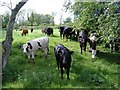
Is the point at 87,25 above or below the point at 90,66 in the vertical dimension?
above

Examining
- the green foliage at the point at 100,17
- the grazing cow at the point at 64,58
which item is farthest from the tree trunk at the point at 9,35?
the green foliage at the point at 100,17

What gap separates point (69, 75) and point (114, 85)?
2450 mm

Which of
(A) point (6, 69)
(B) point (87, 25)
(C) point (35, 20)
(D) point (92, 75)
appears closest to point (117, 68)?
(D) point (92, 75)

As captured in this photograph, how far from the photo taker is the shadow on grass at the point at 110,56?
63.0ft

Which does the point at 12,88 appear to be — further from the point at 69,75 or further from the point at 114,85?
the point at 114,85

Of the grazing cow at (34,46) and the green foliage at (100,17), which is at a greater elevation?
the green foliage at (100,17)

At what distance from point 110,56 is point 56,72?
690 cm

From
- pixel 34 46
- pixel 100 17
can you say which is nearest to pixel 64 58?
pixel 34 46

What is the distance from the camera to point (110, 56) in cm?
2058

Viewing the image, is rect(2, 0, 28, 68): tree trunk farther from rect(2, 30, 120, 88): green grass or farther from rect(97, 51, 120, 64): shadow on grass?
rect(97, 51, 120, 64): shadow on grass

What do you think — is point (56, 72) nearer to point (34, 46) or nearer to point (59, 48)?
point (59, 48)

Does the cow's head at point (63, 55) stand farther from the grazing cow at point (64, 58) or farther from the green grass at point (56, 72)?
the green grass at point (56, 72)

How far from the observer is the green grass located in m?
13.1

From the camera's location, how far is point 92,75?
1445 cm
